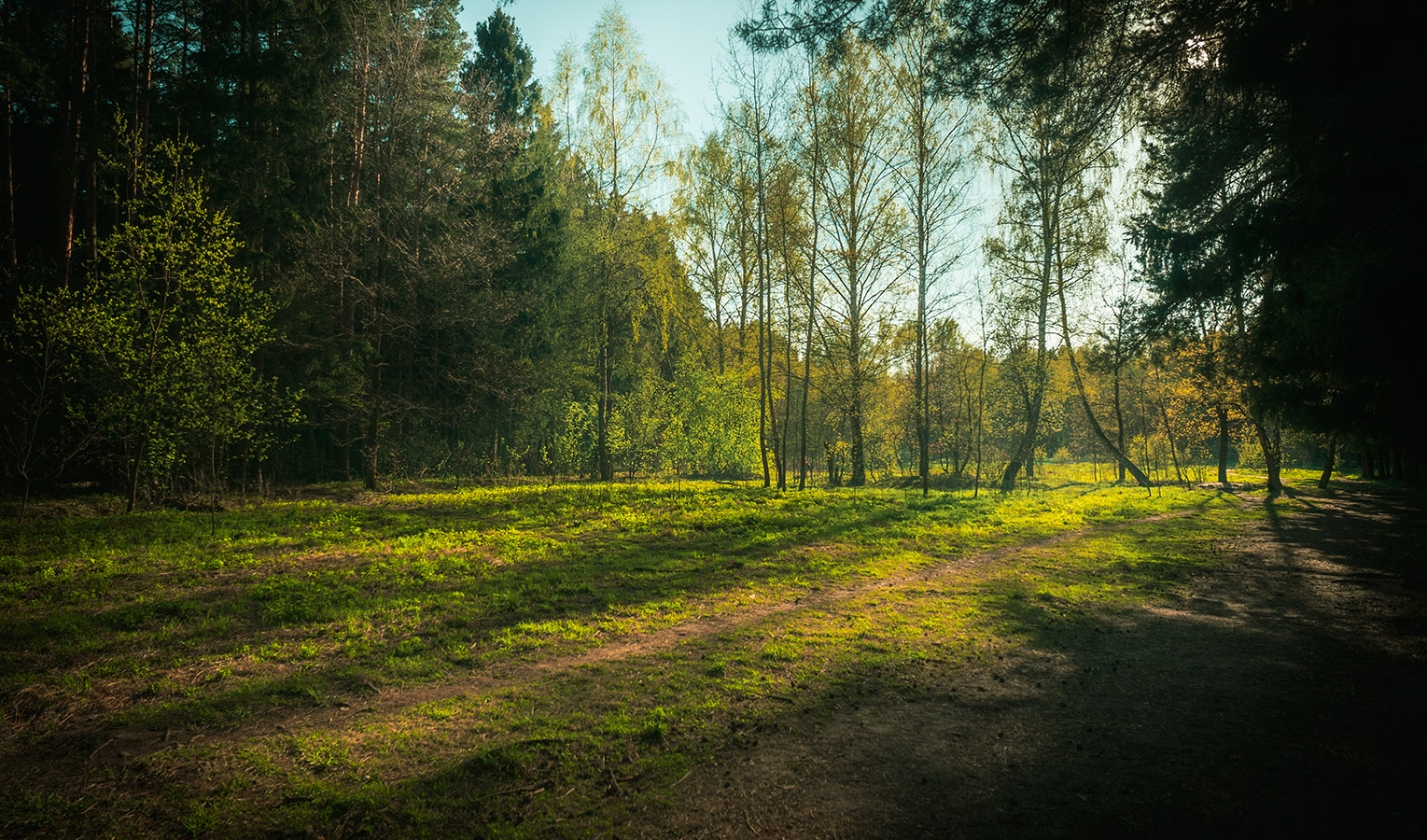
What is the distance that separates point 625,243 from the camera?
23938 millimetres

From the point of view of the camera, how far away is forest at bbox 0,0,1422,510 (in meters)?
6.49

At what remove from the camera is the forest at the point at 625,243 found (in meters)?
6.49

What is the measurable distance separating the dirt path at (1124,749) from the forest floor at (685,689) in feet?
0.08

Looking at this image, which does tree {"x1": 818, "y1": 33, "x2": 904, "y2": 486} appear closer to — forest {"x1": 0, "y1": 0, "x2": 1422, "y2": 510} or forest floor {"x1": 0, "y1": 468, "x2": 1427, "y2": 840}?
forest {"x1": 0, "y1": 0, "x2": 1422, "y2": 510}

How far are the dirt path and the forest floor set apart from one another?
0.03 m

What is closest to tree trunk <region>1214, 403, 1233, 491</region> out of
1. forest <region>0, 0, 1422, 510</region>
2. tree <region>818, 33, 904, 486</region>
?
forest <region>0, 0, 1422, 510</region>

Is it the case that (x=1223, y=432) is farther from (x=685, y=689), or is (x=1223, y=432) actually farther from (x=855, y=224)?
(x=685, y=689)

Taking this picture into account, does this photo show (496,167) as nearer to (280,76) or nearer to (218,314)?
(280,76)

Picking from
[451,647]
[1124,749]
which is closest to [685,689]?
[451,647]

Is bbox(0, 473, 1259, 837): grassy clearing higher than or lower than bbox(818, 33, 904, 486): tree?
lower

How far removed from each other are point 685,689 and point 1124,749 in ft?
10.5

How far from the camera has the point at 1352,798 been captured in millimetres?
3283

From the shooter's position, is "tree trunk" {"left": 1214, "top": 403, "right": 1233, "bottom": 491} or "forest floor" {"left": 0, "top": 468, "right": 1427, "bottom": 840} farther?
"tree trunk" {"left": 1214, "top": 403, "right": 1233, "bottom": 491}

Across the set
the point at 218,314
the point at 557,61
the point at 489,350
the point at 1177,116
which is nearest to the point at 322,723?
the point at 218,314
